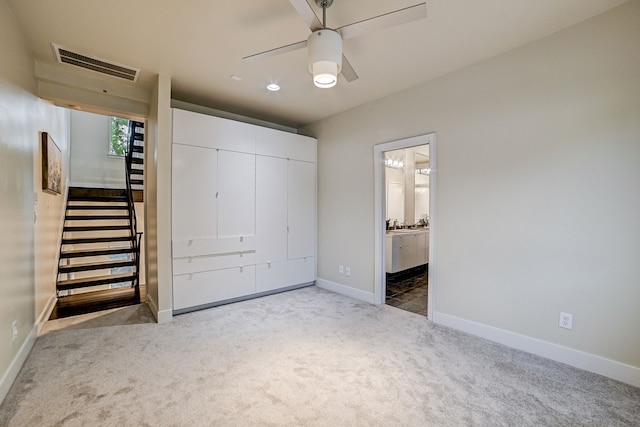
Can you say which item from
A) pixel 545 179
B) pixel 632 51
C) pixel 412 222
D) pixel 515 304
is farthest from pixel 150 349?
pixel 412 222

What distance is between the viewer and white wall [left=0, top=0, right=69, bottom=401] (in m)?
1.96

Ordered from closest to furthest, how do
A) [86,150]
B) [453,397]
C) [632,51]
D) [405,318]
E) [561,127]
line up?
[453,397], [632,51], [561,127], [405,318], [86,150]

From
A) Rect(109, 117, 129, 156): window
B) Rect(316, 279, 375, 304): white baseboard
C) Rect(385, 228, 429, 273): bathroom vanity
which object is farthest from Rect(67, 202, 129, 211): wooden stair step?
Rect(385, 228, 429, 273): bathroom vanity

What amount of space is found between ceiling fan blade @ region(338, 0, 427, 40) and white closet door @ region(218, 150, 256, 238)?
2440 millimetres

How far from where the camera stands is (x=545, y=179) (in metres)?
2.41

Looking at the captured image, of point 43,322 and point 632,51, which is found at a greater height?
point 632,51

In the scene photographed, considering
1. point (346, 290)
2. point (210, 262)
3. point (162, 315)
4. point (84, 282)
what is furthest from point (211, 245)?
point (84, 282)

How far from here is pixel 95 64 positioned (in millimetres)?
Result: 2854

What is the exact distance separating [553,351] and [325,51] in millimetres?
2938

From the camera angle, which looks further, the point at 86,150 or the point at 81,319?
the point at 86,150

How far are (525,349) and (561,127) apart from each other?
193 cm

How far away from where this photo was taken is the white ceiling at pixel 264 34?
6.68 ft

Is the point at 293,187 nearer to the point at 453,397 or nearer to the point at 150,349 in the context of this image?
the point at 150,349

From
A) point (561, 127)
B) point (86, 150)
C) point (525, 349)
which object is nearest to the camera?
point (561, 127)
